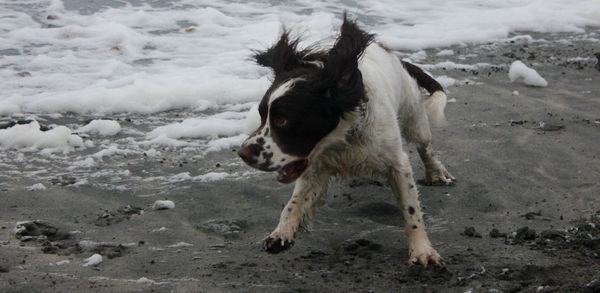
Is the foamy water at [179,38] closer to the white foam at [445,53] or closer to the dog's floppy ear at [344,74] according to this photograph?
the white foam at [445,53]

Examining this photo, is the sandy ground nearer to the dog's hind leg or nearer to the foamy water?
the dog's hind leg

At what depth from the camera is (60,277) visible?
130 inches

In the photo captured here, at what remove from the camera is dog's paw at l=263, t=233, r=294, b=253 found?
3.68 metres

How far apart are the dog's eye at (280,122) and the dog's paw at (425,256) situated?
0.96m

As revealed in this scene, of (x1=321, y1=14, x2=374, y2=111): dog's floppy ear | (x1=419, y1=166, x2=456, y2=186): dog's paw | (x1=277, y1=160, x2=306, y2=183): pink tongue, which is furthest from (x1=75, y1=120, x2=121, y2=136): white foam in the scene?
(x1=321, y1=14, x2=374, y2=111): dog's floppy ear

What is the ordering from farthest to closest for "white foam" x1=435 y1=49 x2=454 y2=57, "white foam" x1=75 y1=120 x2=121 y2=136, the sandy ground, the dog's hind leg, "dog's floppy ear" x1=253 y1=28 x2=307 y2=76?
"white foam" x1=435 y1=49 x2=454 y2=57
"white foam" x1=75 y1=120 x2=121 y2=136
the dog's hind leg
"dog's floppy ear" x1=253 y1=28 x2=307 y2=76
the sandy ground

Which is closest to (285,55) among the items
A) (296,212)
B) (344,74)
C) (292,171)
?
(344,74)

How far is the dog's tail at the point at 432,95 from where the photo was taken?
4992 mm

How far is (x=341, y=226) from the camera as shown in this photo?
4.27 meters

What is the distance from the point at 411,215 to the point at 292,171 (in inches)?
29.5

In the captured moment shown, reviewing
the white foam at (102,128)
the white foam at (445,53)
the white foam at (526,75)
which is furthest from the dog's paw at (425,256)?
the white foam at (445,53)

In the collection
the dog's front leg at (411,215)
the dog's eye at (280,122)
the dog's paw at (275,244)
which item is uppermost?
the dog's eye at (280,122)

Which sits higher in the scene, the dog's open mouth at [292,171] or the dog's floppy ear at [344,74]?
the dog's floppy ear at [344,74]

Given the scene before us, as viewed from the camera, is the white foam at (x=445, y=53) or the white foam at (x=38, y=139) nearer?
the white foam at (x=38, y=139)
